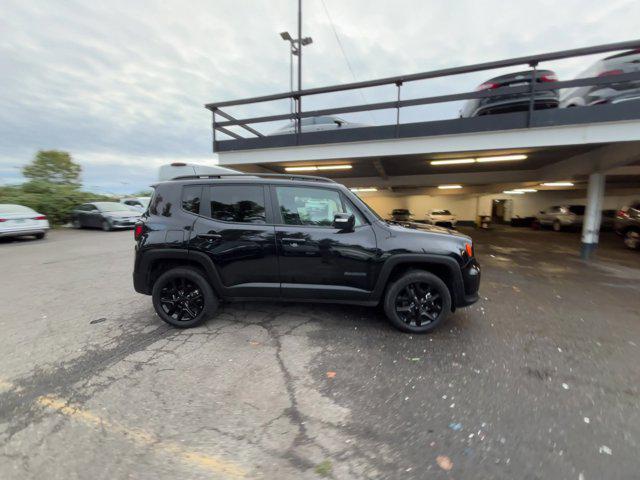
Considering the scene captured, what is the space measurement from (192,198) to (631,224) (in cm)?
1383

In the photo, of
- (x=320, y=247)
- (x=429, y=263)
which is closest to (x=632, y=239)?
(x=429, y=263)

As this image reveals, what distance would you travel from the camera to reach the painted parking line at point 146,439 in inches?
74.6

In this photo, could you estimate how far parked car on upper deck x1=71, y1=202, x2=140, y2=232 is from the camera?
1431 cm

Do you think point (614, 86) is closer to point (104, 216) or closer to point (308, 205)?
point (308, 205)

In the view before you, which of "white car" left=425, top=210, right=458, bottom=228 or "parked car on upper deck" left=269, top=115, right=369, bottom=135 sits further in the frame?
"white car" left=425, top=210, right=458, bottom=228

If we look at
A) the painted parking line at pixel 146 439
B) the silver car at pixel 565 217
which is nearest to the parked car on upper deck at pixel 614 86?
the painted parking line at pixel 146 439

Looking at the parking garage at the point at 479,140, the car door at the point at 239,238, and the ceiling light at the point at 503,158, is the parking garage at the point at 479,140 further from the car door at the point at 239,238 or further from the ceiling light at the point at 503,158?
the car door at the point at 239,238

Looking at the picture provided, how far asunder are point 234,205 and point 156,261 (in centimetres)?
124

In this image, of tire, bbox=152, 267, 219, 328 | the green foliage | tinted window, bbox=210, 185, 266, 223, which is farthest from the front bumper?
the green foliage

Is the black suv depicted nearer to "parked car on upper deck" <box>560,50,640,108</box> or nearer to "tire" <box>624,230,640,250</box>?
"parked car on upper deck" <box>560,50,640,108</box>

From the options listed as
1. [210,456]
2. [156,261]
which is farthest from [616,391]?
[156,261]

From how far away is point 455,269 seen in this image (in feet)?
11.6

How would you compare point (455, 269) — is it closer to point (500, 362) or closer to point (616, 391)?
point (500, 362)

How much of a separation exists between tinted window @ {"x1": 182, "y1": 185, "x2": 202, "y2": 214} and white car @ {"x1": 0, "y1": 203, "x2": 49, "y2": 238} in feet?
36.8
